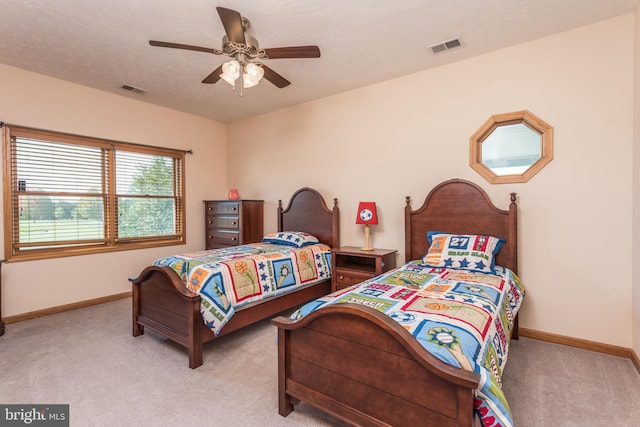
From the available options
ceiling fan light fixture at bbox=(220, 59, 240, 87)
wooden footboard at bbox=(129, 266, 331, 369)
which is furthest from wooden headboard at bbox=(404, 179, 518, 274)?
ceiling fan light fixture at bbox=(220, 59, 240, 87)

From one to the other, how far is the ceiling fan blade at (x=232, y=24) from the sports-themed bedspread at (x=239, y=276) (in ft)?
5.74

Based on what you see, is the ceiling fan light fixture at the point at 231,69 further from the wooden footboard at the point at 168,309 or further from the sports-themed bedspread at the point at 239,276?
the wooden footboard at the point at 168,309

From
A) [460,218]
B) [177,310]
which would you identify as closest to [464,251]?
[460,218]

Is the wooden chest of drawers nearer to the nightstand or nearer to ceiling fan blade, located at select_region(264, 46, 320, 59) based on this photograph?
the nightstand

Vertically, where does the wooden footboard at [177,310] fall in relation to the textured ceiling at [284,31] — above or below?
below

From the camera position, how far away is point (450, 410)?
4.05 ft

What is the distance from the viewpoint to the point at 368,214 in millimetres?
3467

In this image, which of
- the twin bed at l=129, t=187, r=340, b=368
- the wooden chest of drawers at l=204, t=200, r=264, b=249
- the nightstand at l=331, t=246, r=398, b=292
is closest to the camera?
the twin bed at l=129, t=187, r=340, b=368

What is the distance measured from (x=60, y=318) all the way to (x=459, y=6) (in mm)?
4900

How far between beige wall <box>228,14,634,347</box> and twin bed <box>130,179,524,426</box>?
28 centimetres

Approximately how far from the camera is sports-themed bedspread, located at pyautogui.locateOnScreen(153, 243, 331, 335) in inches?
95.7

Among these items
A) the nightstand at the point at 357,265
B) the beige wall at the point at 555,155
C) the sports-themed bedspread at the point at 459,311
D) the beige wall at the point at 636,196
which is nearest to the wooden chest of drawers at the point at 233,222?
the nightstand at the point at 357,265

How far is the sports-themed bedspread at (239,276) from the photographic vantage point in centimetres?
243

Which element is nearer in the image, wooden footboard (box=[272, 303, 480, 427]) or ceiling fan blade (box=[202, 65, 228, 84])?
wooden footboard (box=[272, 303, 480, 427])
